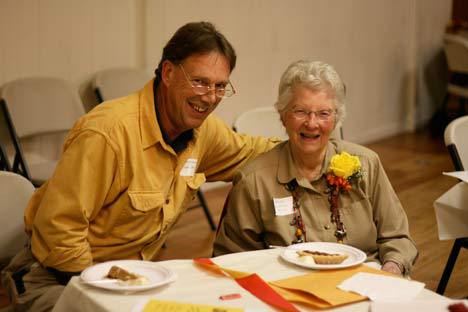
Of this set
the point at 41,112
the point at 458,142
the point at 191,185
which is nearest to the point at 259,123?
the point at 458,142

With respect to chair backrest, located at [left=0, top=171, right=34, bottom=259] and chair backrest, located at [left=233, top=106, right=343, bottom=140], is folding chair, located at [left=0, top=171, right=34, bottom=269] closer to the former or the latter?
chair backrest, located at [left=0, top=171, right=34, bottom=259]

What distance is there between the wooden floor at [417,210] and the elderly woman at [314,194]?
1.49 m

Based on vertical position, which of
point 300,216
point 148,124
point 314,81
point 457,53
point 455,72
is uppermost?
point 314,81

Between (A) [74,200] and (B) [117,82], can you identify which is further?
(B) [117,82]

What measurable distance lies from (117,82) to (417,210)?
2.42 metres

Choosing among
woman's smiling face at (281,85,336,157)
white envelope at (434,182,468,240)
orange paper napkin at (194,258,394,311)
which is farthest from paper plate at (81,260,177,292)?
white envelope at (434,182,468,240)

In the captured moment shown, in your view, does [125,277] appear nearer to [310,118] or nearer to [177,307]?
[177,307]

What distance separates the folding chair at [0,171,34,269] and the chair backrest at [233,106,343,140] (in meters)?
1.26

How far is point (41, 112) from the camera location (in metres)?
4.64

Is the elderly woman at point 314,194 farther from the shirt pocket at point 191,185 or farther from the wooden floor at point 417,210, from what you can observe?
the wooden floor at point 417,210

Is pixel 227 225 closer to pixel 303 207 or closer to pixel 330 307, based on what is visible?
pixel 303 207

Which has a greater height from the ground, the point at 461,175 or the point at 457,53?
the point at 461,175

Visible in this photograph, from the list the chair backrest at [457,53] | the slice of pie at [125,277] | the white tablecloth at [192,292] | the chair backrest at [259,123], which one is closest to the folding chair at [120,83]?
the chair backrest at [259,123]

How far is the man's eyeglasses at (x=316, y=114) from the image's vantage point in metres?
2.64
